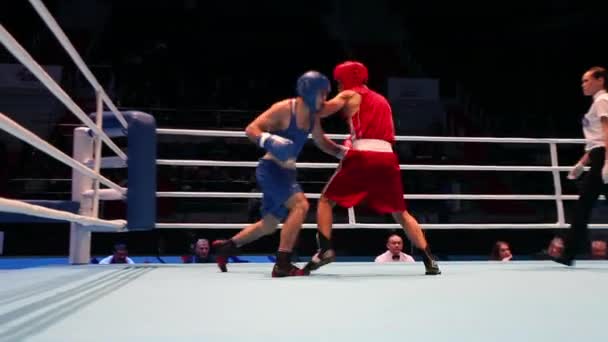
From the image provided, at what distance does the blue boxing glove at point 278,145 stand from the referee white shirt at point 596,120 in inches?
58.7

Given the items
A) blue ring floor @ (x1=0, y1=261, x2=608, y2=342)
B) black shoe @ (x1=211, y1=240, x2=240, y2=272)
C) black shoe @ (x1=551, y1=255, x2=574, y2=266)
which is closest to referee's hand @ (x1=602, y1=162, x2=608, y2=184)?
black shoe @ (x1=551, y1=255, x2=574, y2=266)

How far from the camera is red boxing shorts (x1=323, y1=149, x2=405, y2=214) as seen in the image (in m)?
2.23

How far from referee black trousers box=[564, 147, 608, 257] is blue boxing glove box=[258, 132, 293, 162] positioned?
1531mm

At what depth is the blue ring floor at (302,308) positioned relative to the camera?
0.99 metres

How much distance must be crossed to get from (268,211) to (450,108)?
8.61 m

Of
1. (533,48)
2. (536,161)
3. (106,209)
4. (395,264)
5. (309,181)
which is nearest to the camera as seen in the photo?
(395,264)

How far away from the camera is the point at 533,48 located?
1170 centimetres

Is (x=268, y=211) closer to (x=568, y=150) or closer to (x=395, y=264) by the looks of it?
(x=395, y=264)

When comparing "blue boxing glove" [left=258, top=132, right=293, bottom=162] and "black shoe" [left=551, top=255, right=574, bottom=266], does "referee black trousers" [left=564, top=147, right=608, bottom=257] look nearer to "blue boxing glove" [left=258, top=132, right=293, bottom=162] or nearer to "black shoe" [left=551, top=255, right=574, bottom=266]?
"black shoe" [left=551, top=255, right=574, bottom=266]

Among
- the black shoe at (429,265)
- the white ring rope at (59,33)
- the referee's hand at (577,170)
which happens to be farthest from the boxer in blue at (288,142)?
the referee's hand at (577,170)

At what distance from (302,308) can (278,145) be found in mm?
859

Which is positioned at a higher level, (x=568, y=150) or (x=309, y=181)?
(x=568, y=150)

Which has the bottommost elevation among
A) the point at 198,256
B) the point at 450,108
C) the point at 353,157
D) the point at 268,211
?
the point at 198,256

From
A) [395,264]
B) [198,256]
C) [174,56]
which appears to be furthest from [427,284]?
[174,56]
